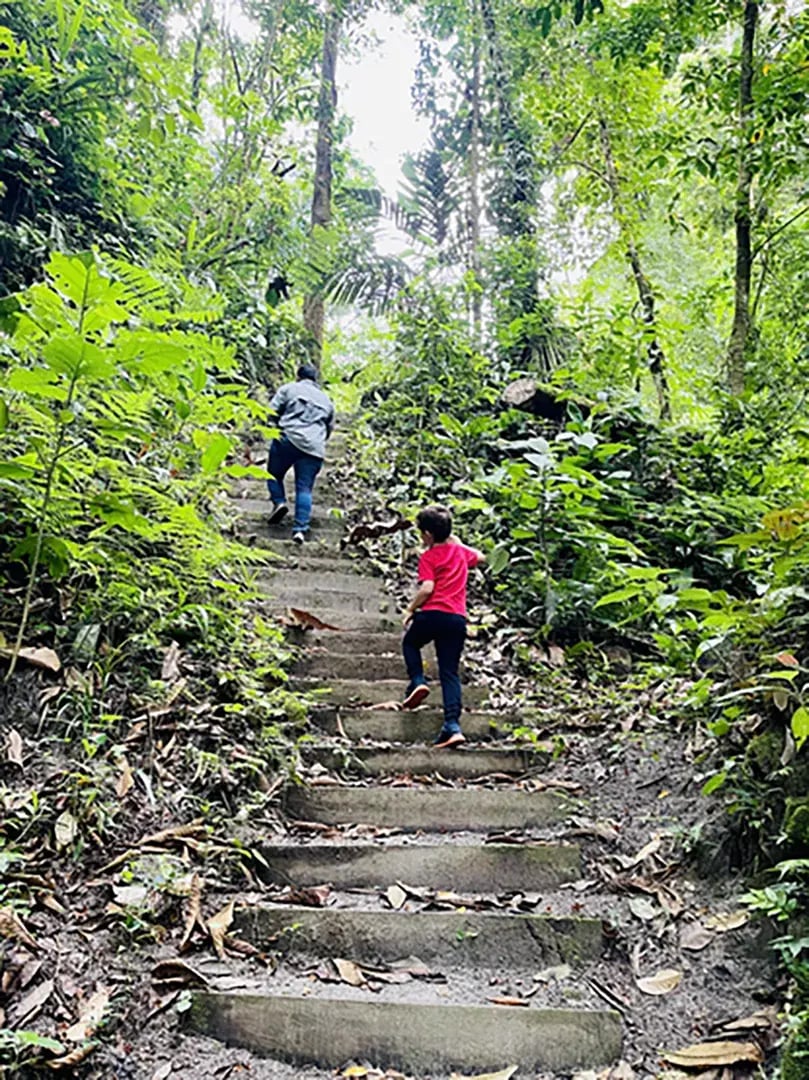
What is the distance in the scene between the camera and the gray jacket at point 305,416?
6.39m

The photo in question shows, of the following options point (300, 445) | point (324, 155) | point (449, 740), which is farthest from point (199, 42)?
point (449, 740)

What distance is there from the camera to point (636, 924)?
2.65 metres

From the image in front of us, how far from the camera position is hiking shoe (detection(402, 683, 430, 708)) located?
13.3 ft

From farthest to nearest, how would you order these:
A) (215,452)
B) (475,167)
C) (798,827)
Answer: (475,167) < (215,452) < (798,827)

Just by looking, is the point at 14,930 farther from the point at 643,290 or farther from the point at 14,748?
the point at 643,290

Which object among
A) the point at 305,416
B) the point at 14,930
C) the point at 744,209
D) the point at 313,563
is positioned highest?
the point at 744,209

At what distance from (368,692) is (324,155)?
9.82 meters

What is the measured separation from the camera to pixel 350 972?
2.43 m

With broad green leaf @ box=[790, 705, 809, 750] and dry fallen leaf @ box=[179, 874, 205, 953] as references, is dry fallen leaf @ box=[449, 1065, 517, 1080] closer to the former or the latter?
dry fallen leaf @ box=[179, 874, 205, 953]

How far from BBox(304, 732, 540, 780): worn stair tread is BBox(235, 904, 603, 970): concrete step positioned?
1020 mm

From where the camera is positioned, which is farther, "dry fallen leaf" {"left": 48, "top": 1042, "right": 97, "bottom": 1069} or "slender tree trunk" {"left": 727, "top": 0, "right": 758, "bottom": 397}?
"slender tree trunk" {"left": 727, "top": 0, "right": 758, "bottom": 397}

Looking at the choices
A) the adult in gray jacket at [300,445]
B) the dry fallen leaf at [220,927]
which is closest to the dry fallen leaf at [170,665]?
the dry fallen leaf at [220,927]

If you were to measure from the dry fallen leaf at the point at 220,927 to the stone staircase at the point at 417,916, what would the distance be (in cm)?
7

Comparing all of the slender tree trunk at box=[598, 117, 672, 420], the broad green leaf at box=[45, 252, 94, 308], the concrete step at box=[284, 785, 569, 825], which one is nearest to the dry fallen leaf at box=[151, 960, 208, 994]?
the concrete step at box=[284, 785, 569, 825]
